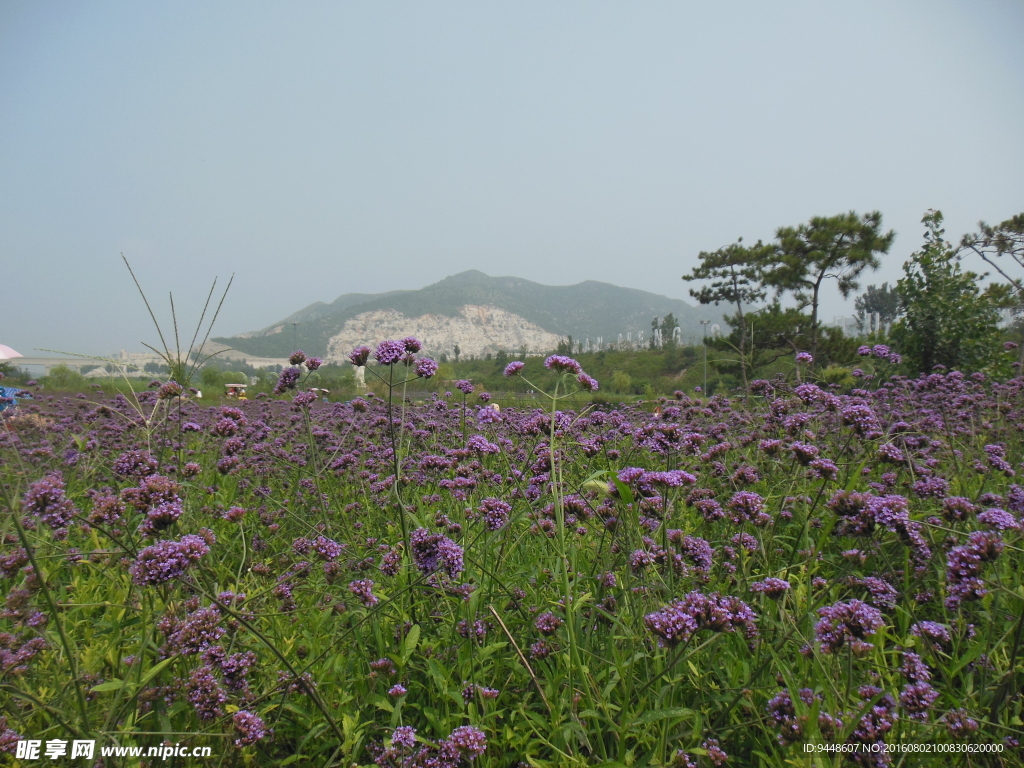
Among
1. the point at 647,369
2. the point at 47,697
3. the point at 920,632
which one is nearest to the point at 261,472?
the point at 47,697

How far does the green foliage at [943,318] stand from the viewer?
11578mm

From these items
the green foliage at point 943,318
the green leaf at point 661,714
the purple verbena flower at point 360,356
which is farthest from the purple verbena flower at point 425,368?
the green foliage at point 943,318

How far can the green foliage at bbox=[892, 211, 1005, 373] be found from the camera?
11.6 meters

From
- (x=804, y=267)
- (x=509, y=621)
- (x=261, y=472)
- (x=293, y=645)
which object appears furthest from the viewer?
(x=804, y=267)

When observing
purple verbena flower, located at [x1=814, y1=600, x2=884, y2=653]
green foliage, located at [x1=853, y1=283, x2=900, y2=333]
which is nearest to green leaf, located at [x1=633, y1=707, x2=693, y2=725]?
purple verbena flower, located at [x1=814, y1=600, x2=884, y2=653]

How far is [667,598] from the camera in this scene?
7.55 ft

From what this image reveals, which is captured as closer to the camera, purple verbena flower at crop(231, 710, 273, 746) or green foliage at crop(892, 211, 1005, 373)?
purple verbena flower at crop(231, 710, 273, 746)

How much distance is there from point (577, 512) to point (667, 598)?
1.96 ft

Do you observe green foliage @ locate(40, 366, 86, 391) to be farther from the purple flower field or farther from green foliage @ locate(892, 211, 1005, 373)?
green foliage @ locate(892, 211, 1005, 373)

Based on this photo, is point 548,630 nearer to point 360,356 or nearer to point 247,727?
point 247,727

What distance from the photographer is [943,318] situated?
475 inches

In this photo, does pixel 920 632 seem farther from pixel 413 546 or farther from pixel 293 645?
pixel 293 645

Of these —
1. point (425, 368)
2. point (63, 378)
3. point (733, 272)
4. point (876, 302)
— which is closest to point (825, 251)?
point (733, 272)

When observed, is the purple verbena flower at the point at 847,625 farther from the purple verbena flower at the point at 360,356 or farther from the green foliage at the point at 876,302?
the green foliage at the point at 876,302
